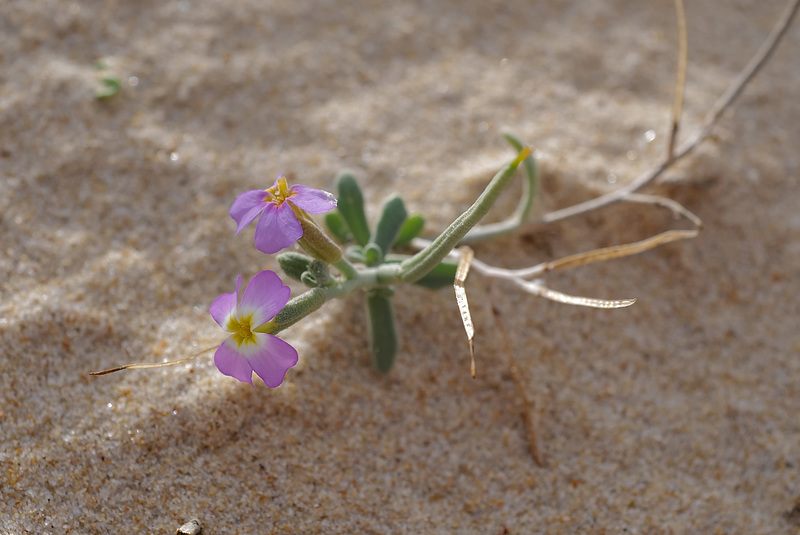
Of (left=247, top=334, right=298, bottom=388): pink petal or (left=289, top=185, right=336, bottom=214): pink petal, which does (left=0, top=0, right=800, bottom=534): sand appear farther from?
(left=289, top=185, right=336, bottom=214): pink petal

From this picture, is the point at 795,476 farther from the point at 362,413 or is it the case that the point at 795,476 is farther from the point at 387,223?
the point at 387,223

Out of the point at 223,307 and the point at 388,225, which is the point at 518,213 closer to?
the point at 388,225

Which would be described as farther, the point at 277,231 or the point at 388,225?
the point at 388,225

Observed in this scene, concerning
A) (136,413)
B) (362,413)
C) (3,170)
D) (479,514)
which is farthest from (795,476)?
(3,170)

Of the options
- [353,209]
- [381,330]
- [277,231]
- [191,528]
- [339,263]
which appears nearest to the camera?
[277,231]

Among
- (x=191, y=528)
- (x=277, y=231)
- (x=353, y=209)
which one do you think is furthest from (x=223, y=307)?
(x=353, y=209)

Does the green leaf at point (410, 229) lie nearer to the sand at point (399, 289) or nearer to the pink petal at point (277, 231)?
the sand at point (399, 289)

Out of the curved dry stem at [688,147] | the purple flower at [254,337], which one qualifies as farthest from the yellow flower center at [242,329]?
the curved dry stem at [688,147]
